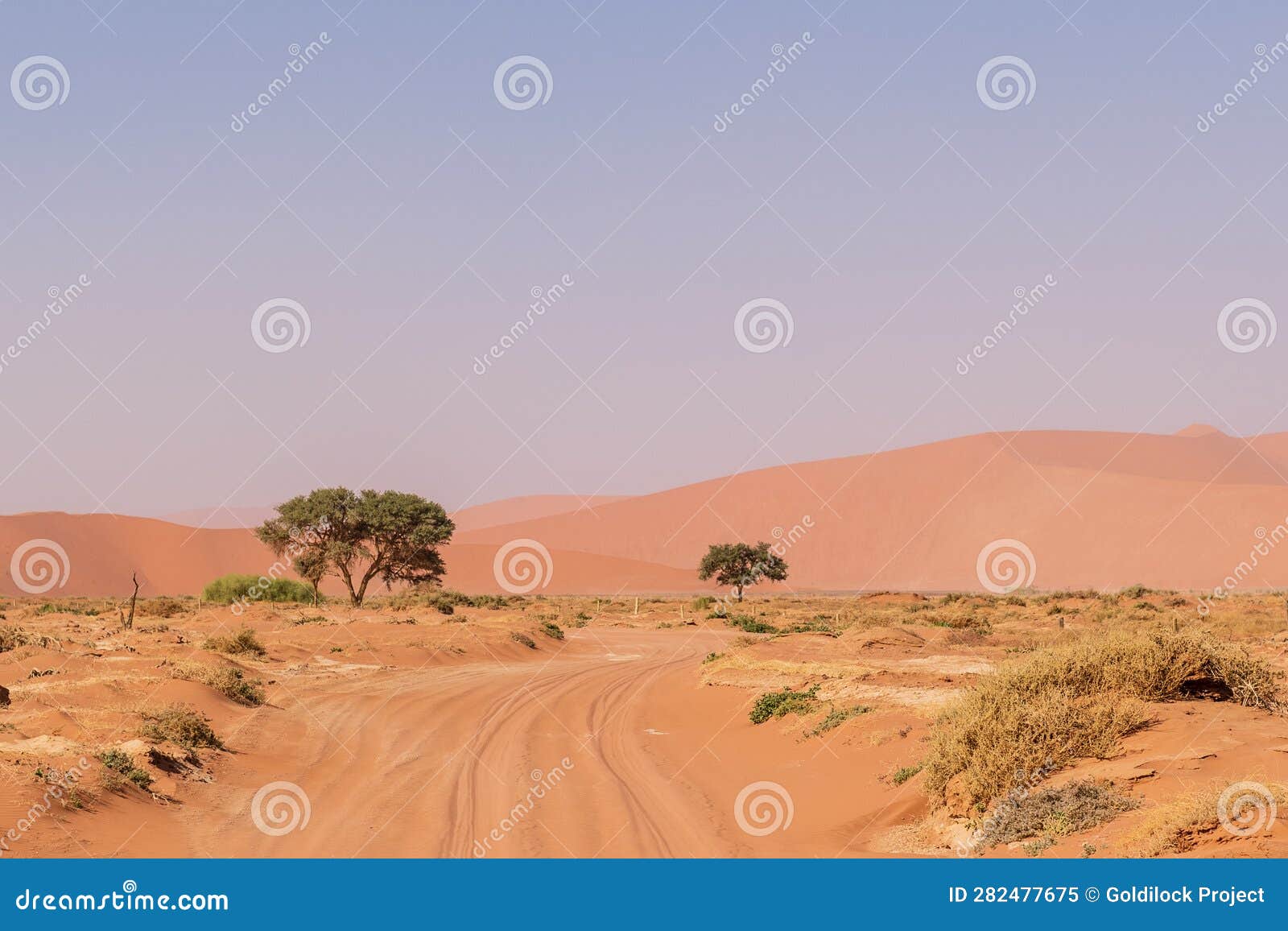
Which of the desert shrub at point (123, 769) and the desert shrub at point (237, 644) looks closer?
the desert shrub at point (123, 769)

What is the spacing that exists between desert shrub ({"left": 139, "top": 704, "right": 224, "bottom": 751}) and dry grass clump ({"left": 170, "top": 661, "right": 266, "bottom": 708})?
374 centimetres

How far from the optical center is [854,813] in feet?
41.4

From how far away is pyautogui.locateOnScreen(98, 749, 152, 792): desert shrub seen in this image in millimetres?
12461

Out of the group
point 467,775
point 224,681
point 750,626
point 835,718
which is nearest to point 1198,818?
point 835,718

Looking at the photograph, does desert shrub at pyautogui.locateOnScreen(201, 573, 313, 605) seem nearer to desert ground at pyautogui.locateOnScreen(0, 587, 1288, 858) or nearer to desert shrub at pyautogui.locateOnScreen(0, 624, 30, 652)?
desert shrub at pyautogui.locateOnScreen(0, 624, 30, 652)

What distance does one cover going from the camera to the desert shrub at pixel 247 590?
59500mm

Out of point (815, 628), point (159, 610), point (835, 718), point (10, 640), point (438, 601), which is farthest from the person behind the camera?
point (438, 601)

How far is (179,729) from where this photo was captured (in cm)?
1546

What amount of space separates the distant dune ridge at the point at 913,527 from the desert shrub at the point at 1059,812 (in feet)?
384

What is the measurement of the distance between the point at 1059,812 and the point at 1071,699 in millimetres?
3147

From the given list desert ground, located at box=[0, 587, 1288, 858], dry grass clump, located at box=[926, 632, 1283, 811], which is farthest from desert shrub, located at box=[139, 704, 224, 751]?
dry grass clump, located at box=[926, 632, 1283, 811]

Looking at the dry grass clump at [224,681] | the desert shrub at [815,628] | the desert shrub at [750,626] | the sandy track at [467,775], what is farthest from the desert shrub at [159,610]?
the dry grass clump at [224,681]

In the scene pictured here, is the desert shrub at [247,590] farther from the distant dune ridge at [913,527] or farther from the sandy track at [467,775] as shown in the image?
the distant dune ridge at [913,527]

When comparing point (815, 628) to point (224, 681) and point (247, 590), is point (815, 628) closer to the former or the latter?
point (224, 681)
